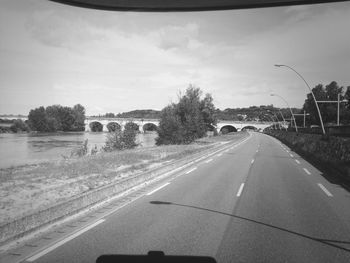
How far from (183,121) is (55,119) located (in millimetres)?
89623

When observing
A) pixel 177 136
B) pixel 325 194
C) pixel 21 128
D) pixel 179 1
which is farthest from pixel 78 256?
pixel 21 128

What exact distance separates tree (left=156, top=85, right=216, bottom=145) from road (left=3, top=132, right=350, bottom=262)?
31.3 m

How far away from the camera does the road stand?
5.82 metres

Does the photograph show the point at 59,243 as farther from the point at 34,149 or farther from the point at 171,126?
the point at 34,149

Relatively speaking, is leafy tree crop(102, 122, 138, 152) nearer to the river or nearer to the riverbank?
the river

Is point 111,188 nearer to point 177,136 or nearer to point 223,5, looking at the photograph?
point 223,5

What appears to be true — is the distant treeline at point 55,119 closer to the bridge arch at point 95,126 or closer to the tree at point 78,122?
the tree at point 78,122

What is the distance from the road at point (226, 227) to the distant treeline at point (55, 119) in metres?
112

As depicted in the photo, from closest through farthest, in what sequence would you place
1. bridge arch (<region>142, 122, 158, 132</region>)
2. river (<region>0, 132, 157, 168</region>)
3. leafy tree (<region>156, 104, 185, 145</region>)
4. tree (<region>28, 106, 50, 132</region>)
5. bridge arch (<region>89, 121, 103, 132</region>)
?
river (<region>0, 132, 157, 168</region>)
leafy tree (<region>156, 104, 185, 145</region>)
tree (<region>28, 106, 50, 132</region>)
bridge arch (<region>142, 122, 158, 132</region>)
bridge arch (<region>89, 121, 103, 132</region>)

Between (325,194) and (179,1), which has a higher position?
(179,1)

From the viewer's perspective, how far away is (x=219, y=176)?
1636cm

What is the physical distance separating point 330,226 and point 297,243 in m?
1.65

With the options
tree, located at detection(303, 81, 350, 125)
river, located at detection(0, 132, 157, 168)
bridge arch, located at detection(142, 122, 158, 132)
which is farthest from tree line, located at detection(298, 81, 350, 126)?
river, located at detection(0, 132, 157, 168)

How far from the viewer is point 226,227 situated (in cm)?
745
